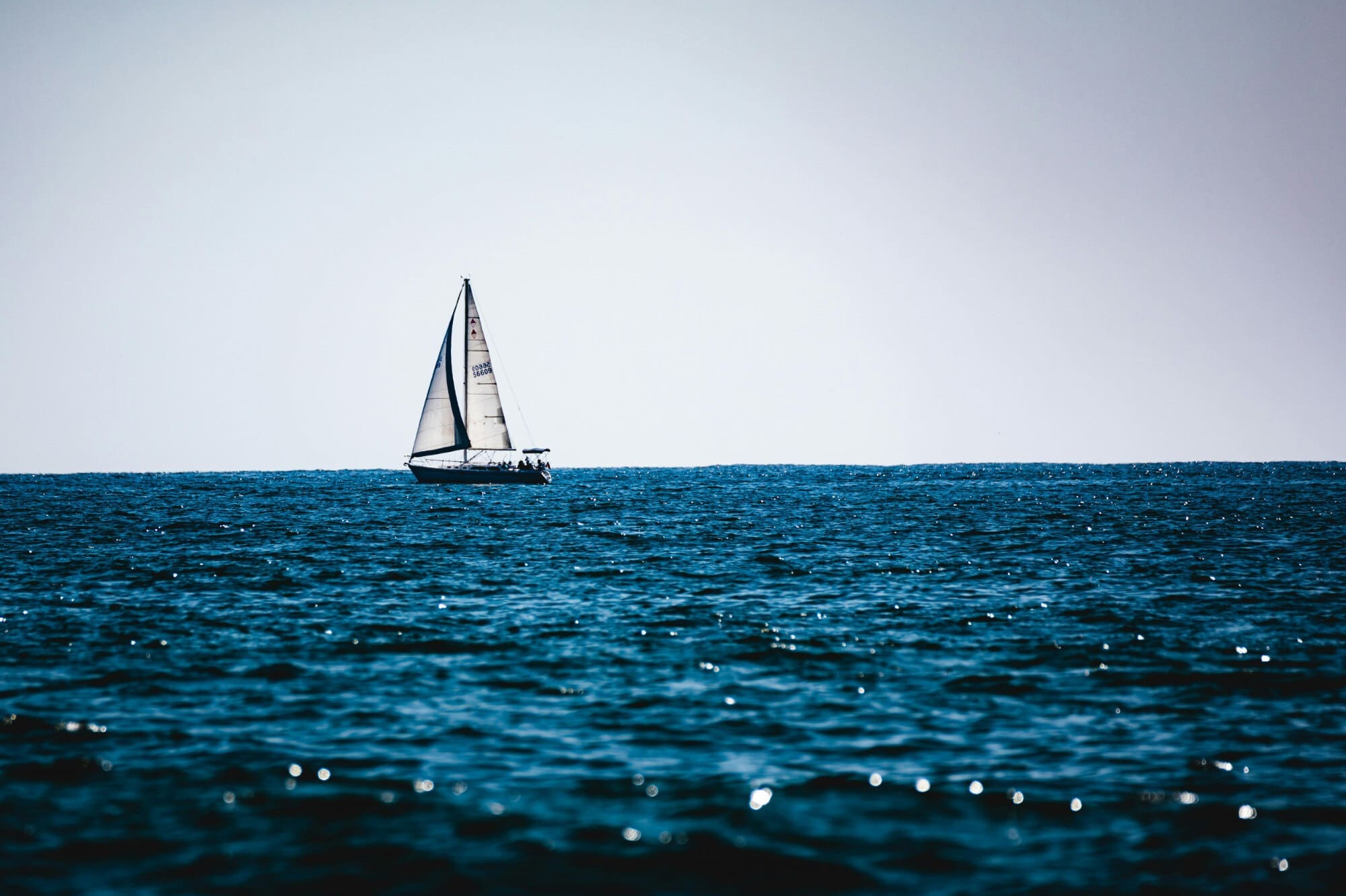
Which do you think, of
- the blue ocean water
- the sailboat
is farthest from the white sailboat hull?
the blue ocean water

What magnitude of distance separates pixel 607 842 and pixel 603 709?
15.8 feet

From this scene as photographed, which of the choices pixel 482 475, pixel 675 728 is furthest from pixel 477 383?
pixel 675 728

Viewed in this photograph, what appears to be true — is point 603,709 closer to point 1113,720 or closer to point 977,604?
point 1113,720

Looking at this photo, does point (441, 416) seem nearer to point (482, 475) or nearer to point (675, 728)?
point (482, 475)

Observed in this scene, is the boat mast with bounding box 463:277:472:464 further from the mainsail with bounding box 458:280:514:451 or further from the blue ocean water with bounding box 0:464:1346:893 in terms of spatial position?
the blue ocean water with bounding box 0:464:1346:893

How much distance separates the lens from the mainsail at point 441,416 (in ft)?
294

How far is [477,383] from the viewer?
89938mm

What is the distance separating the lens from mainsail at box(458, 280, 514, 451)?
89.9 meters

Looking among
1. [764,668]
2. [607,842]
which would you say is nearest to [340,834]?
[607,842]

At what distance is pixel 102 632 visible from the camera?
20.1 m

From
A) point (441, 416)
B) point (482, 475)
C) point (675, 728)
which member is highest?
point (441, 416)

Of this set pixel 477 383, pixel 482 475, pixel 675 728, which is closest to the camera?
pixel 675 728

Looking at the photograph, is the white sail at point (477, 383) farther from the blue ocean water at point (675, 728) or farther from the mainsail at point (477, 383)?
the blue ocean water at point (675, 728)

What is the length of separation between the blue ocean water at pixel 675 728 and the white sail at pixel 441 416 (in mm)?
58497
